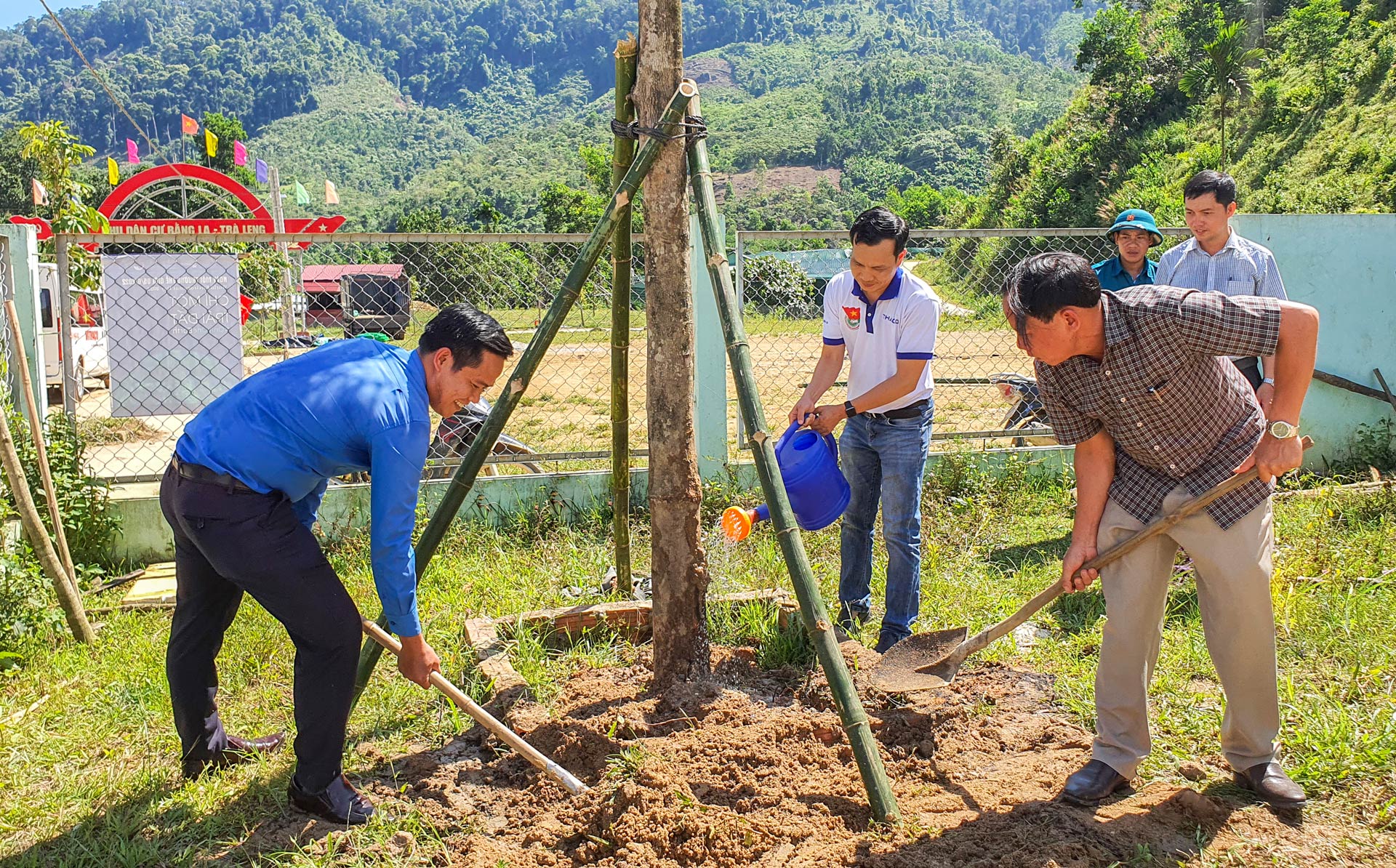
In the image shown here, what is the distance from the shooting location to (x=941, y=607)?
4.44m

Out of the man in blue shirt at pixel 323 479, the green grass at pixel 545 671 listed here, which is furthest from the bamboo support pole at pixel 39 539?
the man in blue shirt at pixel 323 479

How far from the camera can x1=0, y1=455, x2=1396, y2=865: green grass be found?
9.59 ft

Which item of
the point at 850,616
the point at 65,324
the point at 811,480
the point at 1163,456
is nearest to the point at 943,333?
the point at 850,616

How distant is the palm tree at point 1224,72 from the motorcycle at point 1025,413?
1157 cm

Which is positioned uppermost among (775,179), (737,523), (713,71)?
(713,71)

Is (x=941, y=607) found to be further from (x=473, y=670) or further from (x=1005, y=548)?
(x=473, y=670)

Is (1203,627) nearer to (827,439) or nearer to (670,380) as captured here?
(827,439)

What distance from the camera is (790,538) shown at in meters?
2.87

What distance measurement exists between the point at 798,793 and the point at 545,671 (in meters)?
1.21

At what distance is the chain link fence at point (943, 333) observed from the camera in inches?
247

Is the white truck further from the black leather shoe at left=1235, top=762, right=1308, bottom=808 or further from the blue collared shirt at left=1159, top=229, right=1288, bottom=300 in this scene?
the black leather shoe at left=1235, top=762, right=1308, bottom=808

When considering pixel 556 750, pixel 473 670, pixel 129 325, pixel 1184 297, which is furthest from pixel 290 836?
pixel 129 325

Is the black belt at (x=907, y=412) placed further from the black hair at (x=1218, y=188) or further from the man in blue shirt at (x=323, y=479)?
the man in blue shirt at (x=323, y=479)

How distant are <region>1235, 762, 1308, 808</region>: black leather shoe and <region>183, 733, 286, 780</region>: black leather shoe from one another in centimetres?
305
